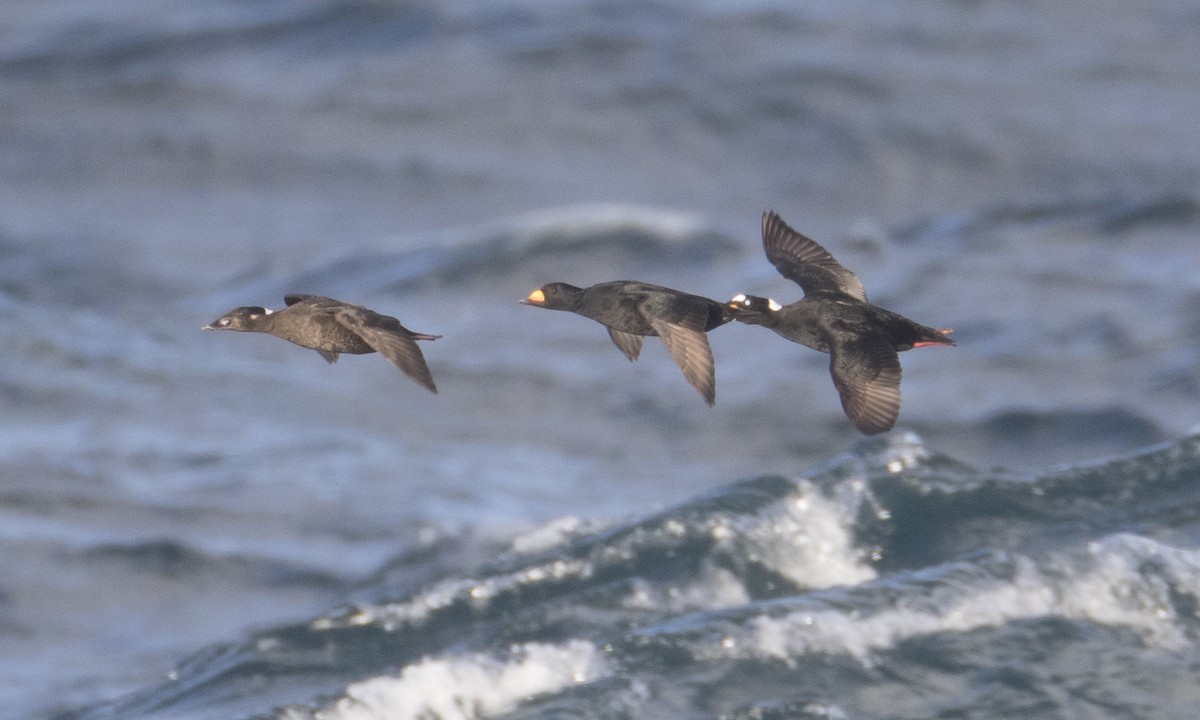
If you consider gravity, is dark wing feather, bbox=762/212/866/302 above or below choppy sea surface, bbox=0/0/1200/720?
below

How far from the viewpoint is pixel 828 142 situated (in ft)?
99.1

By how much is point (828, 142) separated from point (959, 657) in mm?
16560

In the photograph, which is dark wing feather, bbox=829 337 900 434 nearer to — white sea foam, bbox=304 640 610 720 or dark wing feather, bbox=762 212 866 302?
dark wing feather, bbox=762 212 866 302

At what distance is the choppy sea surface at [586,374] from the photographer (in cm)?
1577

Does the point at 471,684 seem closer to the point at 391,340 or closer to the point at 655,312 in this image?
the point at 655,312

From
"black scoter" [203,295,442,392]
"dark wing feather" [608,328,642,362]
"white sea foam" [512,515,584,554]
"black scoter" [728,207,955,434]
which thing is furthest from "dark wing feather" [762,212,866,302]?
"white sea foam" [512,515,584,554]

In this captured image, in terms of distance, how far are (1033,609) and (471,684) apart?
16.3 ft

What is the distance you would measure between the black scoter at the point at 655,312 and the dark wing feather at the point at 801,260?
1.55m

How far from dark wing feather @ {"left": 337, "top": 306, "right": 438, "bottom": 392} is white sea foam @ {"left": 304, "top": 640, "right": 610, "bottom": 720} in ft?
28.5

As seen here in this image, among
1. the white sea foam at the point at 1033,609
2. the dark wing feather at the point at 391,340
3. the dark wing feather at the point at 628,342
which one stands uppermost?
the white sea foam at the point at 1033,609

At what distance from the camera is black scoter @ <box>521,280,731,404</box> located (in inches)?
268

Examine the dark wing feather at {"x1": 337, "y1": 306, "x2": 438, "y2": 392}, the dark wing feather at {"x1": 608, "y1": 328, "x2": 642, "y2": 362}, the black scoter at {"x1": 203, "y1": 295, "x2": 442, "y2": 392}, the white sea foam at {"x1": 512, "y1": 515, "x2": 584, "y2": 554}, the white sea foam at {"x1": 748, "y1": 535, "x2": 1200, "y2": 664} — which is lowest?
the dark wing feather at {"x1": 337, "y1": 306, "x2": 438, "y2": 392}

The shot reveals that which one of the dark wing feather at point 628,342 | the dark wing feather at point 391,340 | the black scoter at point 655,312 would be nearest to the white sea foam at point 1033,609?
the dark wing feather at point 628,342

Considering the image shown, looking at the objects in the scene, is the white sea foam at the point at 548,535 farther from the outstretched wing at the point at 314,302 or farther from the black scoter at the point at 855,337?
the outstretched wing at the point at 314,302
